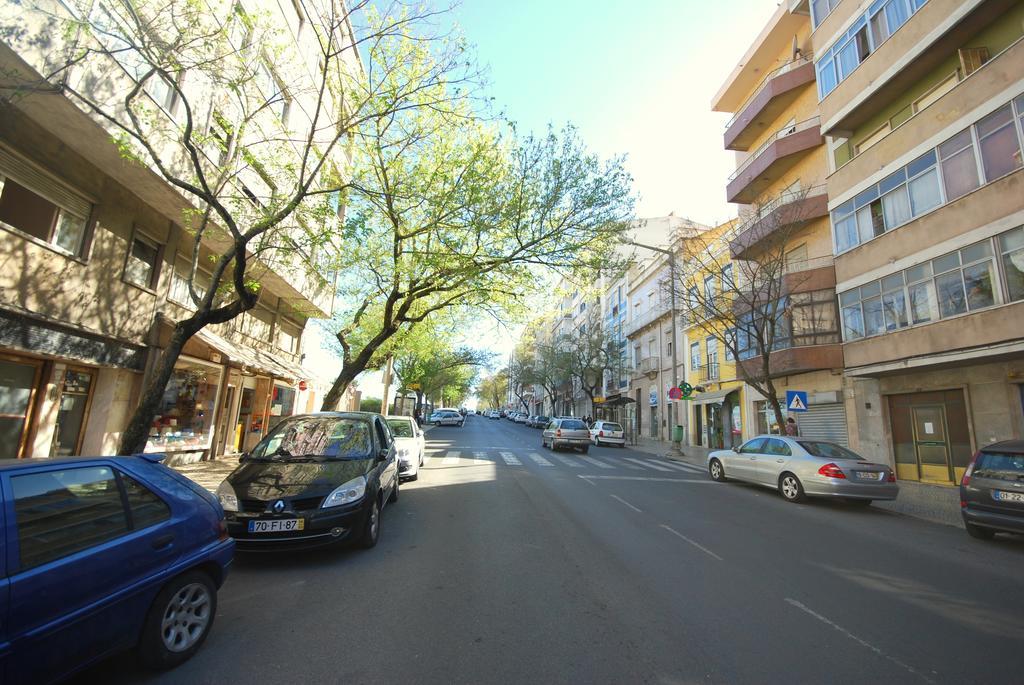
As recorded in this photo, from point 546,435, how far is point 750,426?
9511 millimetres

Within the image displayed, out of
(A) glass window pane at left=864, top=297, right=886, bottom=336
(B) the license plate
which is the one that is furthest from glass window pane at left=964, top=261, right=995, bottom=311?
(B) the license plate

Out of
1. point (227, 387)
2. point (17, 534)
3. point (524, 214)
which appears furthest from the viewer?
point (227, 387)

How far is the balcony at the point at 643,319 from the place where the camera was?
34.2 m

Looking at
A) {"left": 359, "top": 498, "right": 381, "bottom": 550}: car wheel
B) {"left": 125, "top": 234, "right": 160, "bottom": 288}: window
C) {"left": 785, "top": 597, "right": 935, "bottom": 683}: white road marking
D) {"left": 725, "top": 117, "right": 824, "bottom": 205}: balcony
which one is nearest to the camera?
{"left": 785, "top": 597, "right": 935, "bottom": 683}: white road marking

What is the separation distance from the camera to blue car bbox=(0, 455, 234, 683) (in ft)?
7.84

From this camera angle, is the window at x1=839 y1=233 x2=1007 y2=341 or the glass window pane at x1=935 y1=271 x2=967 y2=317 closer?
the window at x1=839 y1=233 x2=1007 y2=341

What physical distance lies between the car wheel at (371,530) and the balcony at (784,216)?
1634 centimetres

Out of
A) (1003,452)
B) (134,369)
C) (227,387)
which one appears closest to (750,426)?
(1003,452)

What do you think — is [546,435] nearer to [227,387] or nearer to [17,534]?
[227,387]

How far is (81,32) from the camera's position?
7340mm

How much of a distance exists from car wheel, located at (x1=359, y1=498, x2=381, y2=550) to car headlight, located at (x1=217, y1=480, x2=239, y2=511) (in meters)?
1.35

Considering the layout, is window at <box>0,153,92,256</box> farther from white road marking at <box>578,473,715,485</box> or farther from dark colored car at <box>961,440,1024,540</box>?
dark colored car at <box>961,440,1024,540</box>

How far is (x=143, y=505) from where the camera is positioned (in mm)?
3285

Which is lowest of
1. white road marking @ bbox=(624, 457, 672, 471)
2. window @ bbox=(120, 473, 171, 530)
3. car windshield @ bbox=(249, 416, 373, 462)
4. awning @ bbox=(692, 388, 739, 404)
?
white road marking @ bbox=(624, 457, 672, 471)
